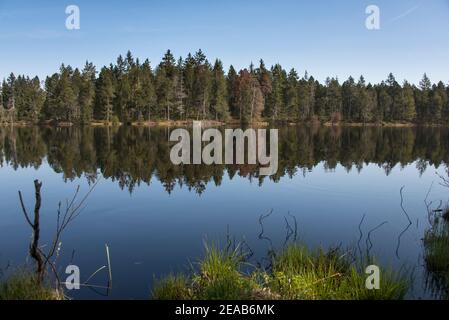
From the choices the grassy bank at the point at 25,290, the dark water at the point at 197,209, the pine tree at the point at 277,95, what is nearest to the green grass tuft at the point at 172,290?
the dark water at the point at 197,209

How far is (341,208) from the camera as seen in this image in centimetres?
2000

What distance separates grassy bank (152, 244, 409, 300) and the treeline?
99.2 meters

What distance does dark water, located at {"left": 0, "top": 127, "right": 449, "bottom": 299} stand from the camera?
42.1ft

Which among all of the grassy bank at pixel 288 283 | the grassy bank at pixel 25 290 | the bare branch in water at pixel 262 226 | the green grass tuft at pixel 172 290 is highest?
the grassy bank at pixel 25 290

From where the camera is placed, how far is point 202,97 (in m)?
109

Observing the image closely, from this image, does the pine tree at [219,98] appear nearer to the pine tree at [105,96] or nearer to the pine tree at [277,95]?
the pine tree at [277,95]

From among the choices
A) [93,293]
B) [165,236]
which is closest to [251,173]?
[165,236]

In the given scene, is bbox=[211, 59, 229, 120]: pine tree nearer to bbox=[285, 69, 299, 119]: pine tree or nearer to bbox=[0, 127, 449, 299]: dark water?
bbox=[285, 69, 299, 119]: pine tree

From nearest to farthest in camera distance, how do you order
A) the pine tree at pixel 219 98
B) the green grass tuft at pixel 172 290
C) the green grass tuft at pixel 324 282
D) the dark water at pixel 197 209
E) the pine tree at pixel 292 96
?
the green grass tuft at pixel 324 282 → the green grass tuft at pixel 172 290 → the dark water at pixel 197 209 → the pine tree at pixel 219 98 → the pine tree at pixel 292 96

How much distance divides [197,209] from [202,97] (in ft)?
300

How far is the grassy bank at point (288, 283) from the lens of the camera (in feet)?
27.8

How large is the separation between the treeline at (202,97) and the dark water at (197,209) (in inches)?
2933

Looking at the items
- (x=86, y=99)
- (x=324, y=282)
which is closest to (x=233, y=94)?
(x=86, y=99)

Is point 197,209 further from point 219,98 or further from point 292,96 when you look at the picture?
point 292,96
